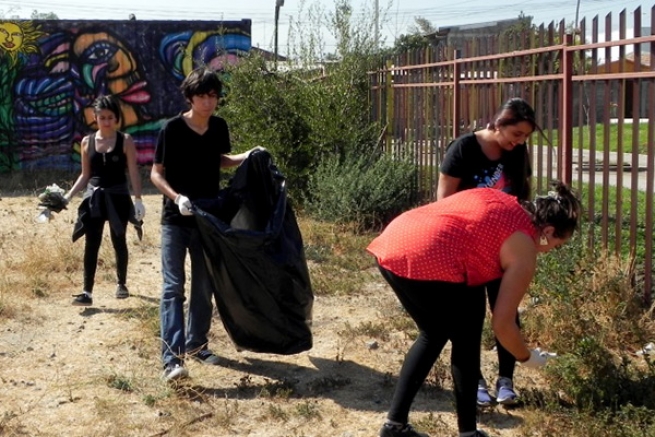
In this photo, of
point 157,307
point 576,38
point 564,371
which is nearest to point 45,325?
point 157,307

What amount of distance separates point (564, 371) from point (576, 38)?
2884 millimetres

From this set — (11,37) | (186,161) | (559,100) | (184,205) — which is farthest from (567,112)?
(11,37)

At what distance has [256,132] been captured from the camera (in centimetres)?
1055

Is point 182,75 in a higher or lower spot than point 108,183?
higher

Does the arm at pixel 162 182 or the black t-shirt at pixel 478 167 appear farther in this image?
the arm at pixel 162 182

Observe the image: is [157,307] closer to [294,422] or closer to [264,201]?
[264,201]

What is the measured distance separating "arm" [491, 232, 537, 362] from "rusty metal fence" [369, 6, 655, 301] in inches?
69.4

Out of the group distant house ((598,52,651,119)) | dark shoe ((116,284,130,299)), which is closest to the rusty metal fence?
distant house ((598,52,651,119))

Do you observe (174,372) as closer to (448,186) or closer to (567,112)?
(448,186)

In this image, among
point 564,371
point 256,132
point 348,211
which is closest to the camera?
point 564,371

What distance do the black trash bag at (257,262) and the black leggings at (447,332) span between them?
1176 millimetres

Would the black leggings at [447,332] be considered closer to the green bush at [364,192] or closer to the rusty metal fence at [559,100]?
the rusty metal fence at [559,100]

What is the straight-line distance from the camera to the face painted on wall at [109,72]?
15.6 meters

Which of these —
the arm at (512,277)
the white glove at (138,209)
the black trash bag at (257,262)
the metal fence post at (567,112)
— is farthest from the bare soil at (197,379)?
the metal fence post at (567,112)
